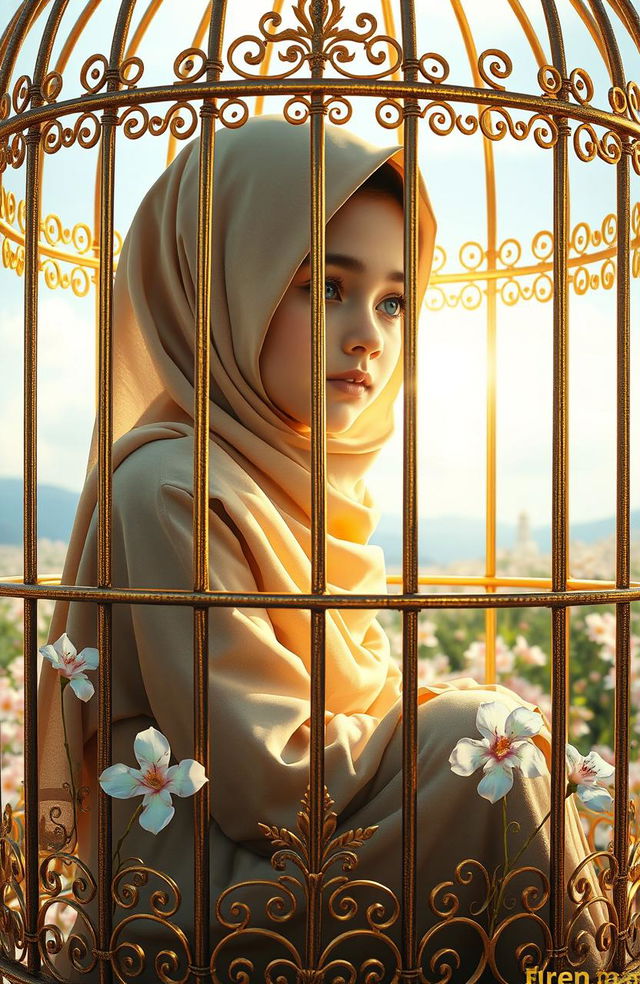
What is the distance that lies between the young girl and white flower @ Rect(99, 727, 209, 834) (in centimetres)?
9

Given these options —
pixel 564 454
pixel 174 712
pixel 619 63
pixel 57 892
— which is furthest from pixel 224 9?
pixel 57 892

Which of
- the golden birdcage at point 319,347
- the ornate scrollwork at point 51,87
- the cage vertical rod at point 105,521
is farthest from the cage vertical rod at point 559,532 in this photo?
the ornate scrollwork at point 51,87

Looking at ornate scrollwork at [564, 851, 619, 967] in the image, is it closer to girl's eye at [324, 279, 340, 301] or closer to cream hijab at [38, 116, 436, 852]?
cream hijab at [38, 116, 436, 852]

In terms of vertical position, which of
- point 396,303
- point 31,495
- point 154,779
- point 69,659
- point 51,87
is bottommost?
point 154,779

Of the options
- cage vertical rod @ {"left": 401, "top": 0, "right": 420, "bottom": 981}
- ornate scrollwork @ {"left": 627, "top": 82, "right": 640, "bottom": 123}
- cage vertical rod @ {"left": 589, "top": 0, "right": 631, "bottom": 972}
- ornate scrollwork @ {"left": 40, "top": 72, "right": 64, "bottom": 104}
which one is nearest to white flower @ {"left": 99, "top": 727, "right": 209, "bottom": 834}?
cage vertical rod @ {"left": 401, "top": 0, "right": 420, "bottom": 981}

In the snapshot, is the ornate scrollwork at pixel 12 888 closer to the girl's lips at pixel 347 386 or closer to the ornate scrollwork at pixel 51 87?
the girl's lips at pixel 347 386

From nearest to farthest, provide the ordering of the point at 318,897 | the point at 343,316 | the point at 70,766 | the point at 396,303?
the point at 318,897 < the point at 70,766 < the point at 343,316 < the point at 396,303

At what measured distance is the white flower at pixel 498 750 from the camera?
4.46 feet

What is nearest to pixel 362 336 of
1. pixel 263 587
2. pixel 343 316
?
pixel 343 316

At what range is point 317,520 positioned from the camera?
1.33 metres

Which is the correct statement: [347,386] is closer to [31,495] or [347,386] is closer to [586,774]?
[31,495]

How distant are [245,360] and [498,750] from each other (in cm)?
64

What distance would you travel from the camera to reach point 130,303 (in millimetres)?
1739

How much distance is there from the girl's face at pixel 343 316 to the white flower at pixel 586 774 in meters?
0.57
